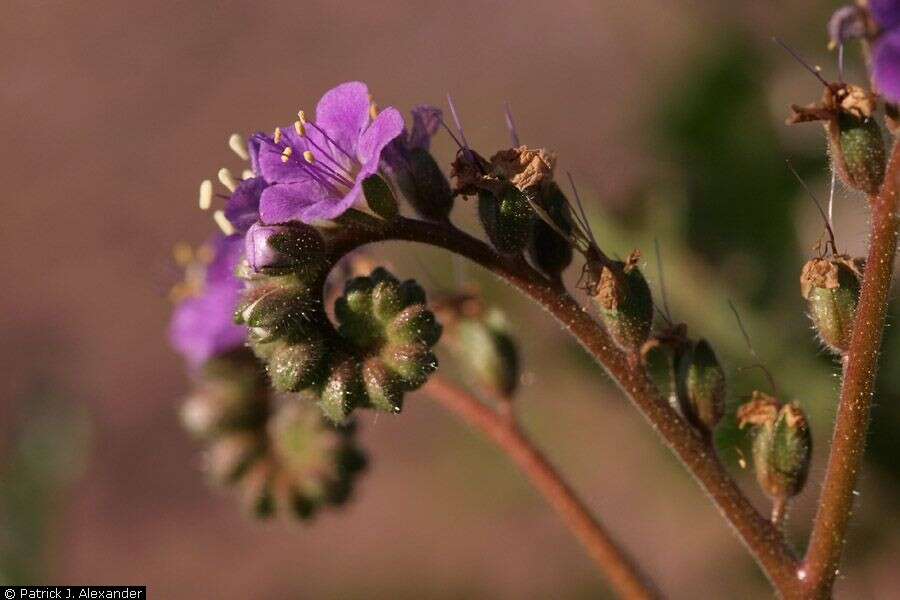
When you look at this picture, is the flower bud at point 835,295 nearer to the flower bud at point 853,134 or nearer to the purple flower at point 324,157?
the flower bud at point 853,134

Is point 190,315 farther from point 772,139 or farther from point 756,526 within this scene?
point 772,139

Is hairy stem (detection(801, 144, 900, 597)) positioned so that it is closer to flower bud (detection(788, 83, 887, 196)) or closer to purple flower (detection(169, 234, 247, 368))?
flower bud (detection(788, 83, 887, 196))

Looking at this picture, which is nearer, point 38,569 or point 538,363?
point 38,569

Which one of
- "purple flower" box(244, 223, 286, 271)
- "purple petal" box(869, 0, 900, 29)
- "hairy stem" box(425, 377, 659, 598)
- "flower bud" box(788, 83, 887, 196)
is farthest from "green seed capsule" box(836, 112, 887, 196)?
"hairy stem" box(425, 377, 659, 598)

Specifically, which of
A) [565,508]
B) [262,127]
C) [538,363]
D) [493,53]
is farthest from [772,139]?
[262,127]

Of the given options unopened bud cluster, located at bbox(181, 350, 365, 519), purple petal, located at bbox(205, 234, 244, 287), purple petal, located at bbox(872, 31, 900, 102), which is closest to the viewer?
purple petal, located at bbox(872, 31, 900, 102)

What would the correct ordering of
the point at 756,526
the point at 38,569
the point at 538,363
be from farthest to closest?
1. the point at 538,363
2. the point at 38,569
3. the point at 756,526

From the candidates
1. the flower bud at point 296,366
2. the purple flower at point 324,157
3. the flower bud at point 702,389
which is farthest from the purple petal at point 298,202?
the flower bud at point 702,389
